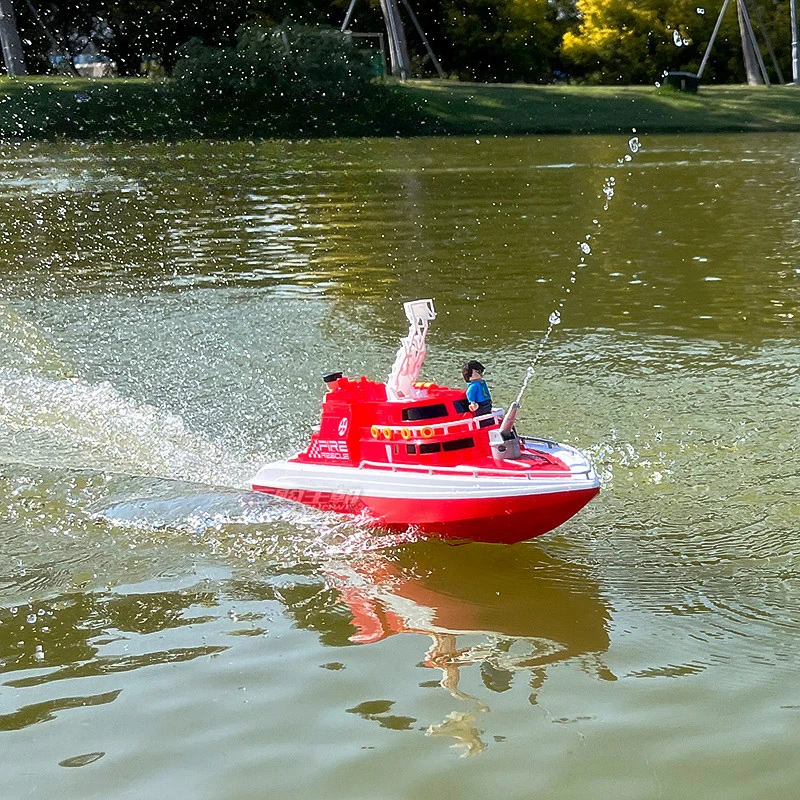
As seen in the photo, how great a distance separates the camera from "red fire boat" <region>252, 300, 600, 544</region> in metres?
11.2

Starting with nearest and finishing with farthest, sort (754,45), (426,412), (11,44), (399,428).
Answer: (426,412) → (399,428) → (11,44) → (754,45)

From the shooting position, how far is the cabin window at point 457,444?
1180cm

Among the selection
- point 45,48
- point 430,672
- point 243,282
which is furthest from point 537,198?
point 45,48

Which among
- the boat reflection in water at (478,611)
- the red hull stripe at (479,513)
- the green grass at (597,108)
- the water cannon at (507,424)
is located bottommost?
the boat reflection in water at (478,611)

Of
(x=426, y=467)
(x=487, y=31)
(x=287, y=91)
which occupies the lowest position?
(x=426, y=467)

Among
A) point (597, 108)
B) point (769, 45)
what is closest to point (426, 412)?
point (597, 108)

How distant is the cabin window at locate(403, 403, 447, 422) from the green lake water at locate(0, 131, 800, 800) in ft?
4.09

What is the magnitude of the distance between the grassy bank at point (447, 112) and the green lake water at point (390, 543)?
25827 millimetres

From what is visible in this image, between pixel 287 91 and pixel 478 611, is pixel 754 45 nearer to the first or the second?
pixel 287 91

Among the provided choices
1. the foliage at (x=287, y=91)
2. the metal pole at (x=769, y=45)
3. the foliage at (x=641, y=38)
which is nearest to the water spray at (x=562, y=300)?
the foliage at (x=287, y=91)

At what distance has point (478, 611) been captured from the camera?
33.8 ft

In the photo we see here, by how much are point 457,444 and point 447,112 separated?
154ft

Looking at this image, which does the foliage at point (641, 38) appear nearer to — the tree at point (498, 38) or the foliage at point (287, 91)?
the tree at point (498, 38)

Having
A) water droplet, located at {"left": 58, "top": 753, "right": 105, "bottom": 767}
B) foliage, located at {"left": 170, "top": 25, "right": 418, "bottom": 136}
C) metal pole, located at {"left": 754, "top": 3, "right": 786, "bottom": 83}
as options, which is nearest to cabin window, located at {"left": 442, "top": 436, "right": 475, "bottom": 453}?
water droplet, located at {"left": 58, "top": 753, "right": 105, "bottom": 767}
